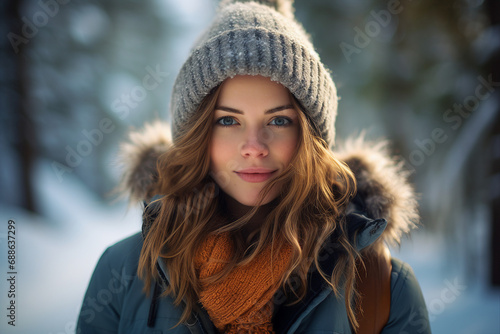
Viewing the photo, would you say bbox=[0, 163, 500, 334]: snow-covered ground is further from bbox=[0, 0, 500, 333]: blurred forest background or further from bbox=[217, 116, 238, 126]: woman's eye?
bbox=[217, 116, 238, 126]: woman's eye

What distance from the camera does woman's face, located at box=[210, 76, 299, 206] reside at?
4.50 feet

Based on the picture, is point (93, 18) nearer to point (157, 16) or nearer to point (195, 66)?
point (157, 16)

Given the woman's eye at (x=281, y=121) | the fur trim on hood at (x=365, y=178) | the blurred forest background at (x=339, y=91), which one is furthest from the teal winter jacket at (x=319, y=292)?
the blurred forest background at (x=339, y=91)

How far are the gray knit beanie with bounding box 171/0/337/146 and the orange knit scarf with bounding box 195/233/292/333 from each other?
0.60m

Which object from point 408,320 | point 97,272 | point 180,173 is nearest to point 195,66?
point 180,173

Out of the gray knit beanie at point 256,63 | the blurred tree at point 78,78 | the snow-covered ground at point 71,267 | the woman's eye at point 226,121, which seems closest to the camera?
the gray knit beanie at point 256,63

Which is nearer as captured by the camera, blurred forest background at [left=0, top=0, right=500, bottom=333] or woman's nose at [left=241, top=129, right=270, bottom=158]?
woman's nose at [left=241, top=129, right=270, bottom=158]

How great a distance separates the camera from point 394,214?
1.53 m

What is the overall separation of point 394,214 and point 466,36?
3.87 m

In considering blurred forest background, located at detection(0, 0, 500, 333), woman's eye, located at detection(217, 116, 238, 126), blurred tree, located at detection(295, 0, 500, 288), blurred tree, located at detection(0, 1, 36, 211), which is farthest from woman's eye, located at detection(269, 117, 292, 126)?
blurred tree, located at detection(0, 1, 36, 211)

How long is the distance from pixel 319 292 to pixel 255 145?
0.65 m

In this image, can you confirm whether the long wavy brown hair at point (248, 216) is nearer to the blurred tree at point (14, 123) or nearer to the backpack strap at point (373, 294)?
the backpack strap at point (373, 294)

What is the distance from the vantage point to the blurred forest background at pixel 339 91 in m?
4.06

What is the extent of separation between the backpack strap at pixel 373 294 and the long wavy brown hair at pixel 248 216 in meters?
0.06
